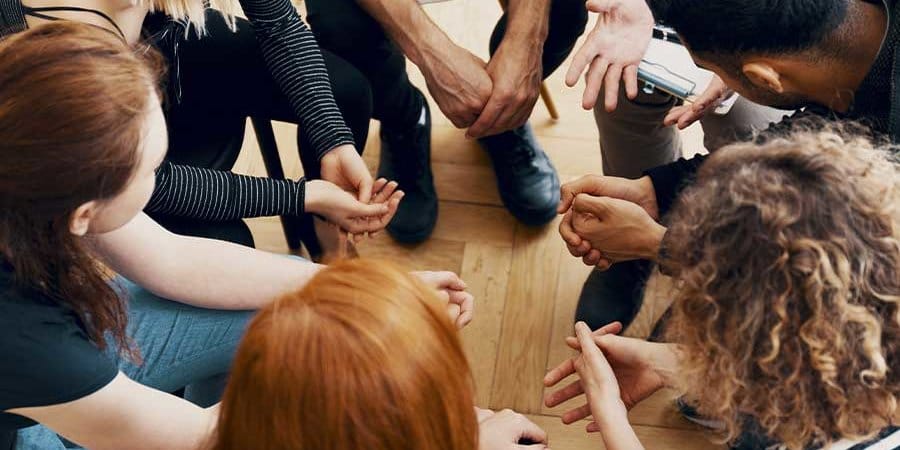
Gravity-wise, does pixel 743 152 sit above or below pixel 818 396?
above

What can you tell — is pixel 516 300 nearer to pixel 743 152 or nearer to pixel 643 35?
pixel 643 35

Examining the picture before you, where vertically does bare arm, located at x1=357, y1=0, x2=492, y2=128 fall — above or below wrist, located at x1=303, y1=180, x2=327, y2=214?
above

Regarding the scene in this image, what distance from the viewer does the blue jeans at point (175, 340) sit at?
112cm

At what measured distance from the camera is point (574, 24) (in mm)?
1508

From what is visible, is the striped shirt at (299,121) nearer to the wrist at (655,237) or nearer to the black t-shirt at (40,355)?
the black t-shirt at (40,355)

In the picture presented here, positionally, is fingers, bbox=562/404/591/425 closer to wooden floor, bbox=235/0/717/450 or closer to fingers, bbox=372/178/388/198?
wooden floor, bbox=235/0/717/450

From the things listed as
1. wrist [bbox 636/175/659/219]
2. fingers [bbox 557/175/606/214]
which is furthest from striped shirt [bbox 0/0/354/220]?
wrist [bbox 636/175/659/219]

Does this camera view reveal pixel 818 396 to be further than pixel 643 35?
No

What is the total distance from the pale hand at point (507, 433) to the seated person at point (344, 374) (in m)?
0.34

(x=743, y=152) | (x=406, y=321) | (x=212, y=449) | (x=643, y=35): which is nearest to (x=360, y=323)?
(x=406, y=321)

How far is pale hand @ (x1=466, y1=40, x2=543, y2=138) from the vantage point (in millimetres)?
1402

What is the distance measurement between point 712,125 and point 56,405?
3.22 feet

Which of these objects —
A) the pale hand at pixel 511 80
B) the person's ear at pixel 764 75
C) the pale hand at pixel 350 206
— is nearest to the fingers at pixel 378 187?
the pale hand at pixel 350 206

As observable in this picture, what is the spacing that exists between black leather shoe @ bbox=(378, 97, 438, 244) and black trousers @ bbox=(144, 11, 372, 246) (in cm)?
31
